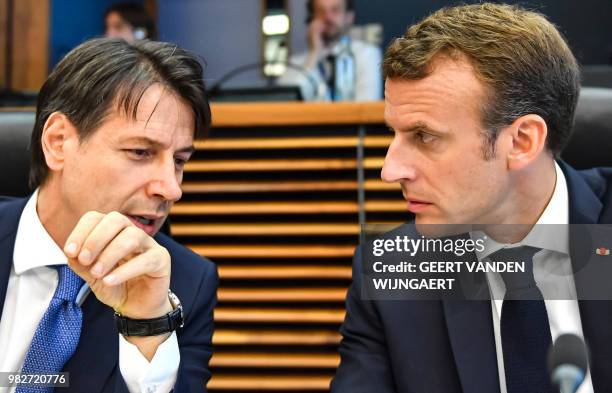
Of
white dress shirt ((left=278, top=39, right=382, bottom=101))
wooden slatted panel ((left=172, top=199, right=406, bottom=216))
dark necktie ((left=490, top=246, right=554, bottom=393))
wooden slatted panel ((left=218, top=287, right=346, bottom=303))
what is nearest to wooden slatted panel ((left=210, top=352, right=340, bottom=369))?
wooden slatted panel ((left=218, top=287, right=346, bottom=303))

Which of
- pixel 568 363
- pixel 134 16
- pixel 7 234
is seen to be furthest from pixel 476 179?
pixel 134 16

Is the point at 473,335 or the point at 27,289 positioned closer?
the point at 473,335

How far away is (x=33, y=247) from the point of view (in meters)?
1.37

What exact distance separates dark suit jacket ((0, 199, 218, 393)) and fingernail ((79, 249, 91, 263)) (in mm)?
299

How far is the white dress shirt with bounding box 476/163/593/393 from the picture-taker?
1.21m

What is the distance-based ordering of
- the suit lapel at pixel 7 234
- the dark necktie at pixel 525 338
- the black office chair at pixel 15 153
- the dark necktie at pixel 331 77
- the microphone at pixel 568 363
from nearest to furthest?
the microphone at pixel 568 363 < the dark necktie at pixel 525 338 < the suit lapel at pixel 7 234 < the black office chair at pixel 15 153 < the dark necktie at pixel 331 77

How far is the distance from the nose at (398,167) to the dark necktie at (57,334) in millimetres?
614

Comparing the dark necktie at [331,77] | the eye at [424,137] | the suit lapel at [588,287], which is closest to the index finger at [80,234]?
the eye at [424,137]

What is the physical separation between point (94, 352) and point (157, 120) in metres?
0.45

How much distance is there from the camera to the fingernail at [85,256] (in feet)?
3.17

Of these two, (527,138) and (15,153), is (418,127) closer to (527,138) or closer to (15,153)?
(527,138)

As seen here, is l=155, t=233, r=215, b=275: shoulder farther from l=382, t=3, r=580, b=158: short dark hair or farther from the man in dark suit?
l=382, t=3, r=580, b=158: short dark hair

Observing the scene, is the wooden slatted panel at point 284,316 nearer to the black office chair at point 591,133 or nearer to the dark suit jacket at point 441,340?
the dark suit jacket at point 441,340

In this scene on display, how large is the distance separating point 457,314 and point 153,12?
4.88 m
